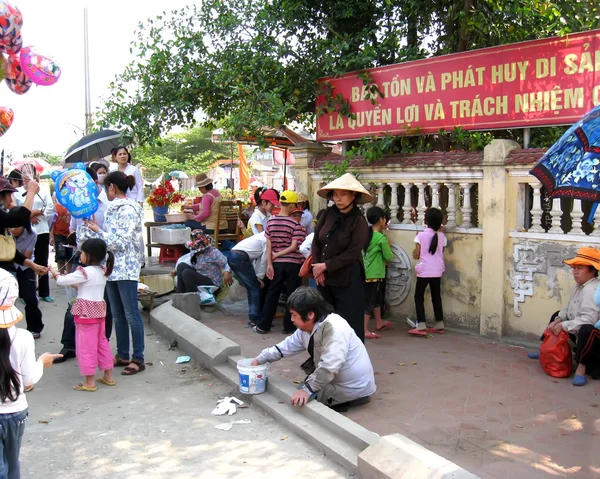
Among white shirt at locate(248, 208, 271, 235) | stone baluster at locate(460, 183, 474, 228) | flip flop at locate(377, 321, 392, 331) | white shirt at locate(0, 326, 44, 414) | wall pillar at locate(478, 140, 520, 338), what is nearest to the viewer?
white shirt at locate(0, 326, 44, 414)

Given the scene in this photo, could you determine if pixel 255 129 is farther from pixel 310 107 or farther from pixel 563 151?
pixel 563 151

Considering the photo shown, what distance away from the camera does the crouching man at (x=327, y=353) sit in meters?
4.43

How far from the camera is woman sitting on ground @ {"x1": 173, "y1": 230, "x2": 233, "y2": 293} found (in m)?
8.09

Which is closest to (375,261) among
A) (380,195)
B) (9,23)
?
(380,195)

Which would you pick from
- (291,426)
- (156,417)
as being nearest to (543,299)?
(291,426)

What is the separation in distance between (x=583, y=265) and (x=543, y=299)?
0.90 metres

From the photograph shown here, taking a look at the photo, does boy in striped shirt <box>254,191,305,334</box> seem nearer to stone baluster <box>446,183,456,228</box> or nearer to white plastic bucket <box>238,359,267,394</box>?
stone baluster <box>446,183,456,228</box>

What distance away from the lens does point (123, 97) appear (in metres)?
9.23

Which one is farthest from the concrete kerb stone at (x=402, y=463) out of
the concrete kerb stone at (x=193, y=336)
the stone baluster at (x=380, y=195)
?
the stone baluster at (x=380, y=195)

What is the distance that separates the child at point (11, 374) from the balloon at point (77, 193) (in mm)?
2494

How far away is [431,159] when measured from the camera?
697 cm

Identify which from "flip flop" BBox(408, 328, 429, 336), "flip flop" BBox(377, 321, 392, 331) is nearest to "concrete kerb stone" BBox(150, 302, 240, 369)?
"flip flop" BBox(377, 321, 392, 331)

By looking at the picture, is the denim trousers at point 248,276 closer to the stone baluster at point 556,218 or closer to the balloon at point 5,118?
the stone baluster at point 556,218

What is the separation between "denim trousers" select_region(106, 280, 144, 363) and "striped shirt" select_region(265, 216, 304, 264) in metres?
1.85
